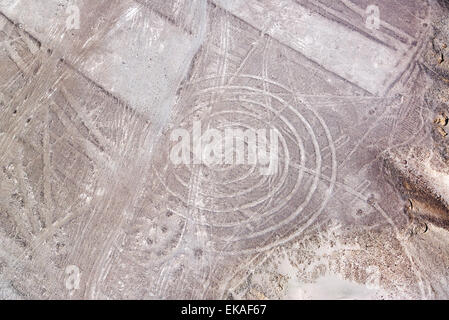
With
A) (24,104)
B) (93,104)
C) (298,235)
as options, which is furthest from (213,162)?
(24,104)

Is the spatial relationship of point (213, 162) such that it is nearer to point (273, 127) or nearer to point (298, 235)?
point (273, 127)

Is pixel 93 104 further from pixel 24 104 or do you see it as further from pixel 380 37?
pixel 380 37

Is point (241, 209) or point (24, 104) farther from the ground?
point (24, 104)

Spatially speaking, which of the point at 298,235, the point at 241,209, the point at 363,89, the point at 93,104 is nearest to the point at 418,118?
the point at 363,89
